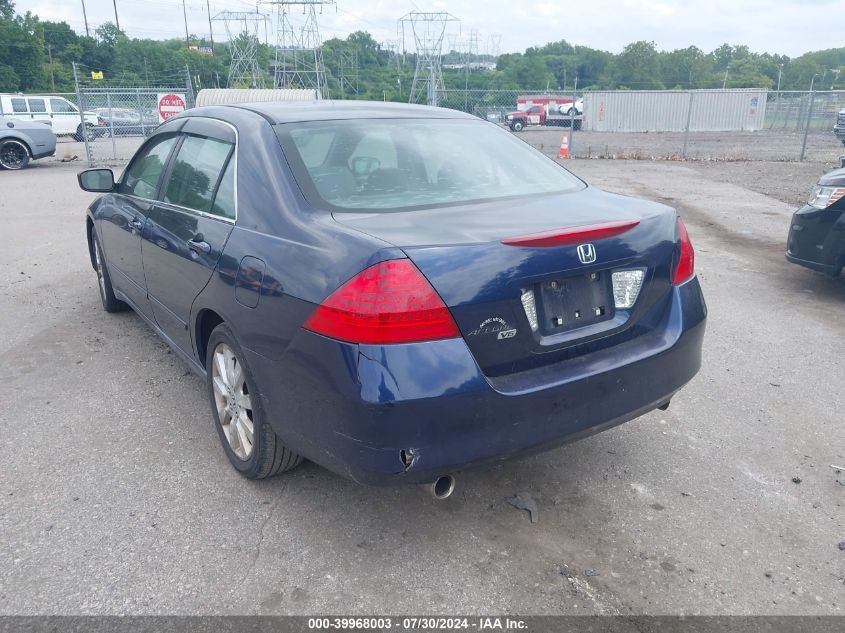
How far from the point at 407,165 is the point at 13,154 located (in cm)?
1766

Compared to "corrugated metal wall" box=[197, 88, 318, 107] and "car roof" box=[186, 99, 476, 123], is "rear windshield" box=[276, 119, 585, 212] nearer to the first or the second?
"car roof" box=[186, 99, 476, 123]

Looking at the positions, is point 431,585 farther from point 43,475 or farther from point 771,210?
point 771,210

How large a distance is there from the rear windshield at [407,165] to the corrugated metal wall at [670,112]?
36.5 meters

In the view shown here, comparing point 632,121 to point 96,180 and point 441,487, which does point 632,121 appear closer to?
point 96,180

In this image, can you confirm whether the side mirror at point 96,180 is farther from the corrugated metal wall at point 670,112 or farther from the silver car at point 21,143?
the corrugated metal wall at point 670,112

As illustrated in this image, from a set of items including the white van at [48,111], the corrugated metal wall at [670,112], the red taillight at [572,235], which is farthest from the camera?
the corrugated metal wall at [670,112]

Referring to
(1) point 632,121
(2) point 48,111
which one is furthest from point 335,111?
(1) point 632,121

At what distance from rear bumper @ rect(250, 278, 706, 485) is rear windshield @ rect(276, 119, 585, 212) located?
0.75 meters

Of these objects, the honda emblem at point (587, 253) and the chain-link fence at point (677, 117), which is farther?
the chain-link fence at point (677, 117)

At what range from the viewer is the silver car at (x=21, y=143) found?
17172 millimetres

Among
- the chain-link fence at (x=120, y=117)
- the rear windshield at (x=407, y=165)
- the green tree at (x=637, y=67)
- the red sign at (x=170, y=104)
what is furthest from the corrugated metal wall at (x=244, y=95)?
the green tree at (x=637, y=67)

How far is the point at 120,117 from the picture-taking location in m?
31.2

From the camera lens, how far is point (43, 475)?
337 centimetres

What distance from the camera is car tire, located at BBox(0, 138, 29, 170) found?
17241mm
